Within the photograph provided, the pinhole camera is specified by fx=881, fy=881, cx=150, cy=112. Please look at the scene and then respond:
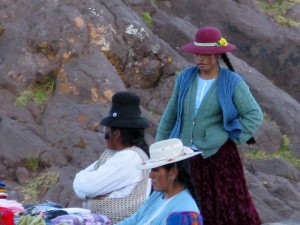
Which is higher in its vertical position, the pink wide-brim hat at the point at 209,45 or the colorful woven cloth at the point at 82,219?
the pink wide-brim hat at the point at 209,45

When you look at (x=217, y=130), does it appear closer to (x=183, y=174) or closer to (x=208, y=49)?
(x=208, y=49)

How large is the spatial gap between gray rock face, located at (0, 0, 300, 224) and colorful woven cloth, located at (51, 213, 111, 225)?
92.3 inches

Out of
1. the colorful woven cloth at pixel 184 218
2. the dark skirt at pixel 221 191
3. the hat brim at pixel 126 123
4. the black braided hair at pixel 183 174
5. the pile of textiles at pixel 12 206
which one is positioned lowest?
the dark skirt at pixel 221 191

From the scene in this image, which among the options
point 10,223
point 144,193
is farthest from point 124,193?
point 10,223

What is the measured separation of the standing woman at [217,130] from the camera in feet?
22.5

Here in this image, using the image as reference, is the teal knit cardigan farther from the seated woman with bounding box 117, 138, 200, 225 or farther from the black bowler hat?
the seated woman with bounding box 117, 138, 200, 225

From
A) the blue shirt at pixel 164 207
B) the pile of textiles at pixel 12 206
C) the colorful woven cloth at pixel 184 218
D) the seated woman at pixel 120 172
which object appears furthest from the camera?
the seated woman at pixel 120 172

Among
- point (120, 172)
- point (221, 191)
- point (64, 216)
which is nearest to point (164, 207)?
point (120, 172)

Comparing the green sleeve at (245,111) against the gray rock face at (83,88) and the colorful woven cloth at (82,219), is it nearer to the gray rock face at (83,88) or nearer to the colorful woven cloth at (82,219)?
the colorful woven cloth at (82,219)

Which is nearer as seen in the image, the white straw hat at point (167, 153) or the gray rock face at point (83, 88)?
the white straw hat at point (167, 153)

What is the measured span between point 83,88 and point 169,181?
15.1 feet

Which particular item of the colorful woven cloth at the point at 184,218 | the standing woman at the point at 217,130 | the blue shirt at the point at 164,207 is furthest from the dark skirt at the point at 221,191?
the colorful woven cloth at the point at 184,218

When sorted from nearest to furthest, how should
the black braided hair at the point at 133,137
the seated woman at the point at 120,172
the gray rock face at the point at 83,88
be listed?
the seated woman at the point at 120,172
the black braided hair at the point at 133,137
the gray rock face at the point at 83,88

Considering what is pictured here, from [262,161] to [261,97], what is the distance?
1.32 meters
